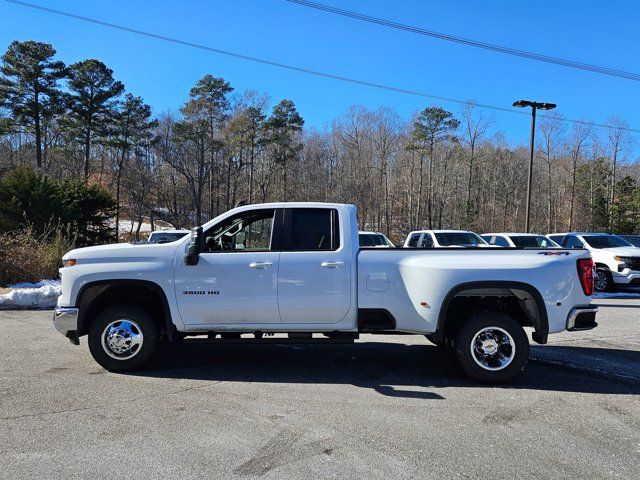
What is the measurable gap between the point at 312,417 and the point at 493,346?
2377 millimetres

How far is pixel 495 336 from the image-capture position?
18.7 feet

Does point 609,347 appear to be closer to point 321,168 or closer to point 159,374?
point 159,374

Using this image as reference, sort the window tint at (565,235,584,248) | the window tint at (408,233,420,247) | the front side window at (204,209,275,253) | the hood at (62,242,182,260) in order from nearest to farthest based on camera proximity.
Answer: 1. the hood at (62,242,182,260)
2. the front side window at (204,209,275,253)
3. the window tint at (565,235,584,248)
4. the window tint at (408,233,420,247)

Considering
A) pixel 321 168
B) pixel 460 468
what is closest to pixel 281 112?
pixel 321 168

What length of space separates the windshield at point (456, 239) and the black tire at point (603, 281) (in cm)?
378

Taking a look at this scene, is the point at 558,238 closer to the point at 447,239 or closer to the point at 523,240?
the point at 523,240

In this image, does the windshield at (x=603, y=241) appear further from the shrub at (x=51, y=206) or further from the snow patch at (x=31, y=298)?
the shrub at (x=51, y=206)

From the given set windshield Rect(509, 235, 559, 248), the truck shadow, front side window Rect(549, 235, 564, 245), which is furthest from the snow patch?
front side window Rect(549, 235, 564, 245)

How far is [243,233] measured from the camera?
6121 mm

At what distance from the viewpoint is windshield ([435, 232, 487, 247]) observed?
1712 cm

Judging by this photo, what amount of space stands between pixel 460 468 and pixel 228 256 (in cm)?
337

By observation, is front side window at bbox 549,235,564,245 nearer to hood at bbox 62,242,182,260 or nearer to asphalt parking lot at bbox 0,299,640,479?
asphalt parking lot at bbox 0,299,640,479

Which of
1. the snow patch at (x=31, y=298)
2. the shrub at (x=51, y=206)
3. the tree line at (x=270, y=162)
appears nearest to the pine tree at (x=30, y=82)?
the tree line at (x=270, y=162)

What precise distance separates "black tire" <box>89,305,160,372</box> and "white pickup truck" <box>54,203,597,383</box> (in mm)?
12
